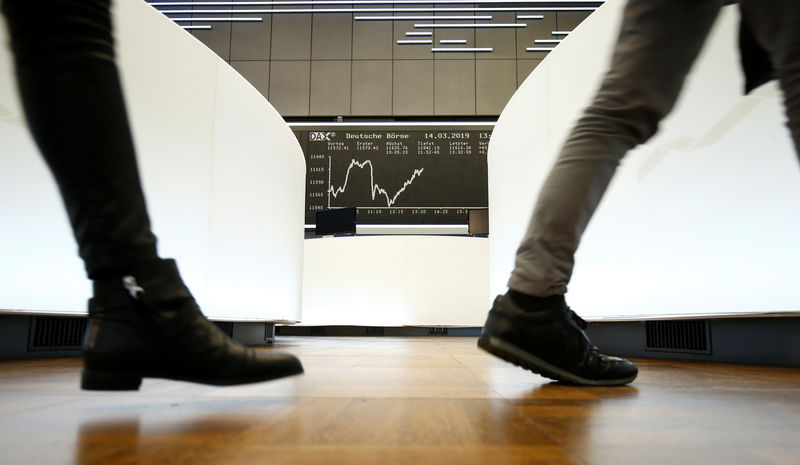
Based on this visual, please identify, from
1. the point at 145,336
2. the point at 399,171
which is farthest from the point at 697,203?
the point at 399,171

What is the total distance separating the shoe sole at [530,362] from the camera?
0.88 m

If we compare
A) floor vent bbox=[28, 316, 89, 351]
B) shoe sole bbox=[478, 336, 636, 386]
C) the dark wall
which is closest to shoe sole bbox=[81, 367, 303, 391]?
shoe sole bbox=[478, 336, 636, 386]

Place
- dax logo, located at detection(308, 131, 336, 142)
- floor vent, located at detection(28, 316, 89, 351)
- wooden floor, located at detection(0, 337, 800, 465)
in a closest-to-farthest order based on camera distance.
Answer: wooden floor, located at detection(0, 337, 800, 465) → floor vent, located at detection(28, 316, 89, 351) → dax logo, located at detection(308, 131, 336, 142)

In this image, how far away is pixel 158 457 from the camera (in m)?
0.41

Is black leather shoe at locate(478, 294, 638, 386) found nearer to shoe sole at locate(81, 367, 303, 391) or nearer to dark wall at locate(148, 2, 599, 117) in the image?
shoe sole at locate(81, 367, 303, 391)

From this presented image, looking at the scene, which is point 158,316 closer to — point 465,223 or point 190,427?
point 190,427

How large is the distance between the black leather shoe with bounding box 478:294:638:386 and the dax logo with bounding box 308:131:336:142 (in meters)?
5.91

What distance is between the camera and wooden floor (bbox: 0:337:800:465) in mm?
421

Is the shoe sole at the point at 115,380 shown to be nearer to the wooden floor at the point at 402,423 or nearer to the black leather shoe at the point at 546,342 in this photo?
the wooden floor at the point at 402,423

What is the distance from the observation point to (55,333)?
158 centimetres

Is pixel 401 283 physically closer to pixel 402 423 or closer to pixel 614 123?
pixel 614 123

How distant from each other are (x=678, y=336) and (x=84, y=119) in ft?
5.61

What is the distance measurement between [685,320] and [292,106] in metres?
5.80

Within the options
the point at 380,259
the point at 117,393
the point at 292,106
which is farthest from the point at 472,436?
the point at 292,106
